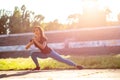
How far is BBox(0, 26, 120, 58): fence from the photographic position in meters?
25.8

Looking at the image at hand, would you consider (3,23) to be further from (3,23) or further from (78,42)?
(78,42)

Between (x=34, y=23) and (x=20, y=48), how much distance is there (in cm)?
2949

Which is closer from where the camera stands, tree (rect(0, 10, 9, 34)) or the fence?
the fence

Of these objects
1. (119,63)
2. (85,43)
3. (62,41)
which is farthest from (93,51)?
(119,63)

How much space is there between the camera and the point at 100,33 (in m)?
27.2

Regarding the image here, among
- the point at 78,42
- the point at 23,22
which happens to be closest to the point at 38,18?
the point at 23,22

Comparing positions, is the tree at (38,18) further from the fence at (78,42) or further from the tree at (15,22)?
the fence at (78,42)

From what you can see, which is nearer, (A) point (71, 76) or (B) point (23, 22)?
(A) point (71, 76)

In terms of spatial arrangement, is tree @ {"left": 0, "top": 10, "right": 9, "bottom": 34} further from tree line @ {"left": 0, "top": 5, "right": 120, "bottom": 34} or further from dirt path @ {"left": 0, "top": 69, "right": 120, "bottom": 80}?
dirt path @ {"left": 0, "top": 69, "right": 120, "bottom": 80}

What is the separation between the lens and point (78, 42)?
90.0 ft

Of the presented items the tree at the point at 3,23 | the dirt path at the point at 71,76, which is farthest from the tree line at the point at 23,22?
the dirt path at the point at 71,76

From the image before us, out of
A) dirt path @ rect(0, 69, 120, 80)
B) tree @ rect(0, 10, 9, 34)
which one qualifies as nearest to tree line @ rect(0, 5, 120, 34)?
tree @ rect(0, 10, 9, 34)

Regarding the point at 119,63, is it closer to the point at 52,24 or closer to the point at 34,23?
the point at 34,23

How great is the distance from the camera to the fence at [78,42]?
1016 inches
